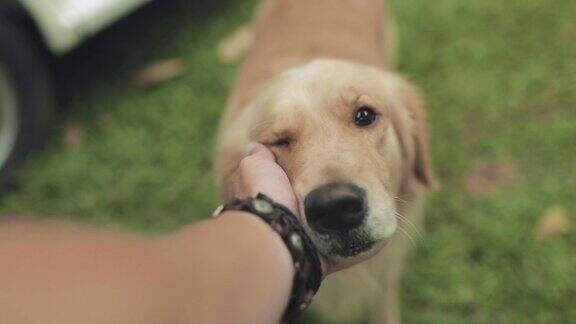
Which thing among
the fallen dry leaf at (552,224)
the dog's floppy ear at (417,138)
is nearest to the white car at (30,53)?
the dog's floppy ear at (417,138)

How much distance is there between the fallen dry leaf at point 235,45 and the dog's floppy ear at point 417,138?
5.27ft

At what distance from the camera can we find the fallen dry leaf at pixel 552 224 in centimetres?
271

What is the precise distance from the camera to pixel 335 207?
1646mm

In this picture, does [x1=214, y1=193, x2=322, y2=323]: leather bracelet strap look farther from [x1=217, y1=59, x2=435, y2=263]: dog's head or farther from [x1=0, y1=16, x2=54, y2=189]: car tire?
[x1=0, y1=16, x2=54, y2=189]: car tire

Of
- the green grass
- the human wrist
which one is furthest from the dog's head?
the green grass

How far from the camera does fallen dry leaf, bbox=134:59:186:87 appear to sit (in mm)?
3732

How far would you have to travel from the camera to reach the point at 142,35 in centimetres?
402

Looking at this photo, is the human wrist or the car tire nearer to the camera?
the human wrist

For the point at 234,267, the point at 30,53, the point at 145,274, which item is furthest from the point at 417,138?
the point at 30,53

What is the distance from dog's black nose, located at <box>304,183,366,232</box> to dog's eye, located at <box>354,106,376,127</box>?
37 centimetres

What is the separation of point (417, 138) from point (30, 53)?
81.3 inches

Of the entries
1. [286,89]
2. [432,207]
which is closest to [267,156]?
[286,89]

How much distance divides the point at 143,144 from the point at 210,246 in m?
2.31

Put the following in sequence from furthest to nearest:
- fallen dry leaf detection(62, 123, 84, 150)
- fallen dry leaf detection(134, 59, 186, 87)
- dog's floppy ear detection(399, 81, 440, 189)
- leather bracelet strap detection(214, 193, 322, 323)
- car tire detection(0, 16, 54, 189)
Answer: fallen dry leaf detection(134, 59, 186, 87)
fallen dry leaf detection(62, 123, 84, 150)
car tire detection(0, 16, 54, 189)
dog's floppy ear detection(399, 81, 440, 189)
leather bracelet strap detection(214, 193, 322, 323)
